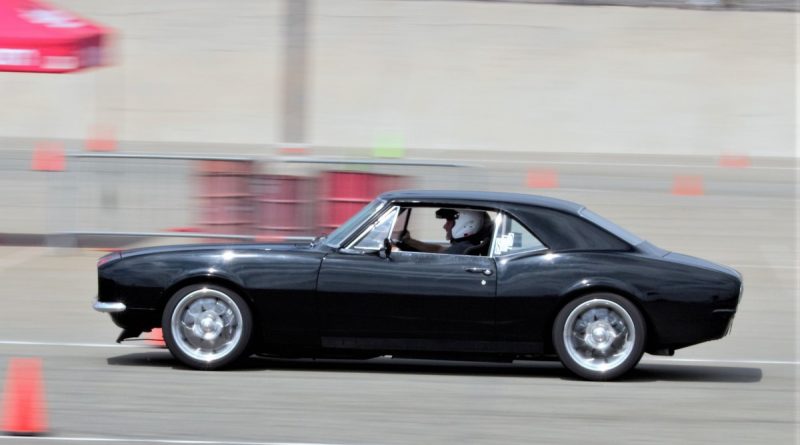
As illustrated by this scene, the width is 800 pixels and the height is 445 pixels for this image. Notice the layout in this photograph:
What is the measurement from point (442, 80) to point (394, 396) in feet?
67.5

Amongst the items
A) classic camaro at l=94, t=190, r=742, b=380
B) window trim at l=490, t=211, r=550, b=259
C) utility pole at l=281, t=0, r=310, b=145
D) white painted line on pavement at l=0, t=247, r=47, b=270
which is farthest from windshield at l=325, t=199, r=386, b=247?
utility pole at l=281, t=0, r=310, b=145

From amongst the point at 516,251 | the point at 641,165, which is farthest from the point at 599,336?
the point at 641,165

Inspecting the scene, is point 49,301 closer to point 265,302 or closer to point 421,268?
point 265,302

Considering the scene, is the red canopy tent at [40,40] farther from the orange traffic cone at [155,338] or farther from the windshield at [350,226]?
the windshield at [350,226]

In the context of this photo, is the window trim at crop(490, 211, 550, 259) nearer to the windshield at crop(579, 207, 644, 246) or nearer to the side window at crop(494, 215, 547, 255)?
the side window at crop(494, 215, 547, 255)

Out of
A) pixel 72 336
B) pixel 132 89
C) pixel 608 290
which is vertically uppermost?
pixel 132 89

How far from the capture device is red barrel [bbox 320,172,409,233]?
42.3 feet

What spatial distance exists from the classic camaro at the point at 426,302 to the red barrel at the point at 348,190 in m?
4.37

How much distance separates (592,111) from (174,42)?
934 cm

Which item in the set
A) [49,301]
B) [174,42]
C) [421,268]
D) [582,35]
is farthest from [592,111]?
[421,268]

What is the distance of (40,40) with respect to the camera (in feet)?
49.1

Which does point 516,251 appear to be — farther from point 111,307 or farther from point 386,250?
point 111,307

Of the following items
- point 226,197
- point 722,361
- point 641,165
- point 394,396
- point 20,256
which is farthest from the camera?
point 641,165

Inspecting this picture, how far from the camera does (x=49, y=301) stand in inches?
448
